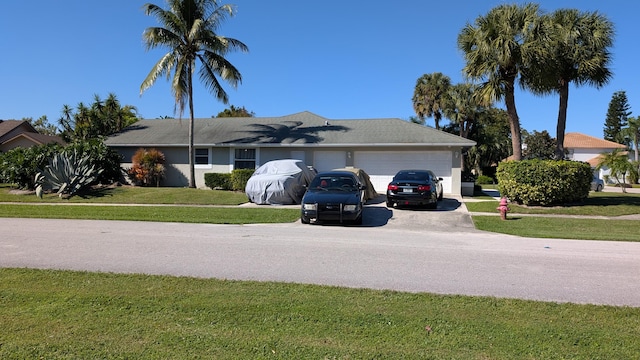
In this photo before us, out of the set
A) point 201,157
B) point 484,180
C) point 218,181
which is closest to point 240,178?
point 218,181

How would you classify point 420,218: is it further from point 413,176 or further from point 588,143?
point 588,143

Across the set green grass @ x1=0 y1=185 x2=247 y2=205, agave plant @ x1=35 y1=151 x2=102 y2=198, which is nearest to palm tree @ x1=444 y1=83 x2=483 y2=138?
green grass @ x1=0 y1=185 x2=247 y2=205

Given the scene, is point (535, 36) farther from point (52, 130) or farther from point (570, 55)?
point (52, 130)

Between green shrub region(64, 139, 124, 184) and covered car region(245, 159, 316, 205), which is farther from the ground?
green shrub region(64, 139, 124, 184)

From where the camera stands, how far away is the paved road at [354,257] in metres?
5.59

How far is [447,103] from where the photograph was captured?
37062 millimetres

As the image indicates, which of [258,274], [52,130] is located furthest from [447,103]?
[52,130]

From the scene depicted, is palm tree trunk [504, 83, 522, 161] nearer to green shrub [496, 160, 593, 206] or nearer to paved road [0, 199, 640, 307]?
green shrub [496, 160, 593, 206]

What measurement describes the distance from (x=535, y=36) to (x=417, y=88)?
23.2 meters

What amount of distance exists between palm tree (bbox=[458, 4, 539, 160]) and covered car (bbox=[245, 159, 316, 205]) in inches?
332

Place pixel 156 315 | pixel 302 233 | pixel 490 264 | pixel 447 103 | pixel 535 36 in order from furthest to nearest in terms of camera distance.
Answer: pixel 447 103
pixel 535 36
pixel 302 233
pixel 490 264
pixel 156 315

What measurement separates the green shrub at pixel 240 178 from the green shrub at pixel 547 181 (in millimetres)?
12044

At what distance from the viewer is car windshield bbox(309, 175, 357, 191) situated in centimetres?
1285

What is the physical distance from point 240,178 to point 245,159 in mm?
2345
